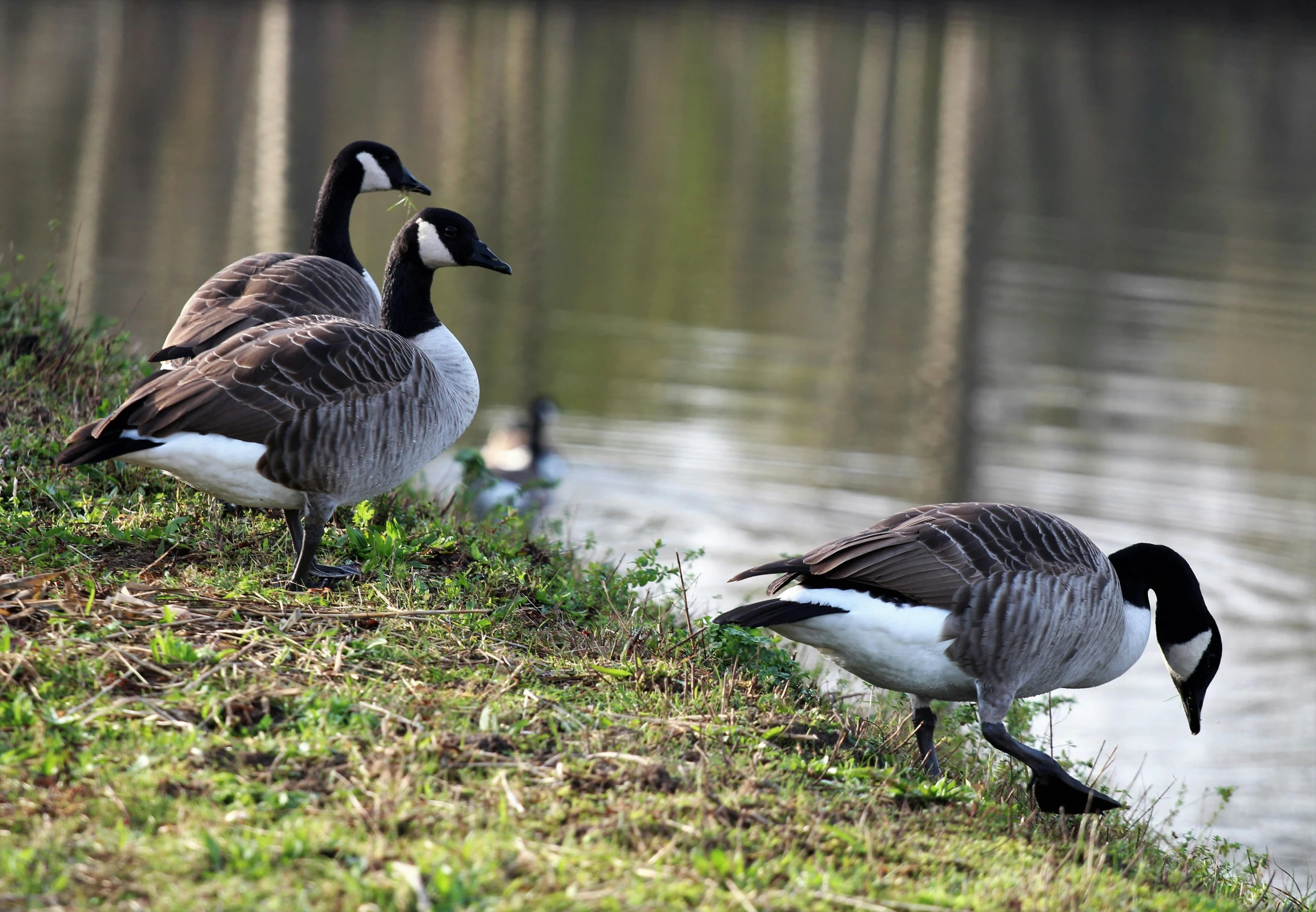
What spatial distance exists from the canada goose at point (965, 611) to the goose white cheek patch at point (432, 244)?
2.34 metres

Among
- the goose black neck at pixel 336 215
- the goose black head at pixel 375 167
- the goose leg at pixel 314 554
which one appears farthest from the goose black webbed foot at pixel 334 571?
the goose black head at pixel 375 167

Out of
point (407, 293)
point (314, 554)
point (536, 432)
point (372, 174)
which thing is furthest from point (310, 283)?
point (536, 432)

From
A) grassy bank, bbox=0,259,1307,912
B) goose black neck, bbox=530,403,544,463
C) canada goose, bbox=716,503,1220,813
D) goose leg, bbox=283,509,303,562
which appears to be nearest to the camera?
grassy bank, bbox=0,259,1307,912

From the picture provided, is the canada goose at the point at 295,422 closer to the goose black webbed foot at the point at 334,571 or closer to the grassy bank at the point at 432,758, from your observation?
the goose black webbed foot at the point at 334,571

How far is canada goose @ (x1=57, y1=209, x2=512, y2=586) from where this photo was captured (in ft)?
17.2

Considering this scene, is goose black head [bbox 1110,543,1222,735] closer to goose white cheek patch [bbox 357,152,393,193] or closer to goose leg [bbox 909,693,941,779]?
goose leg [bbox 909,693,941,779]

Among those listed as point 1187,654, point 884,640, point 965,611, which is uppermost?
point 965,611

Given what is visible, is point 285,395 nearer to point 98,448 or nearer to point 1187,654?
point 98,448

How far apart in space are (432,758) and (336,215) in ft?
17.6

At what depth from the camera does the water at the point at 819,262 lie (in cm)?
1303

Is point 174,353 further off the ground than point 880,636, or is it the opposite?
point 174,353

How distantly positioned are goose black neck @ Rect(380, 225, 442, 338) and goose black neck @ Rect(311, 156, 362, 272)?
6.58ft

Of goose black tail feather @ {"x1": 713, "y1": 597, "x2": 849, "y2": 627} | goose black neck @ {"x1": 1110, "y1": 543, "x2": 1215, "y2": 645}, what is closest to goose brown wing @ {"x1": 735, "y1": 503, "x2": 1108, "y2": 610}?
goose black tail feather @ {"x1": 713, "y1": 597, "x2": 849, "y2": 627}

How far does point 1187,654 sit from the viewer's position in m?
6.60
